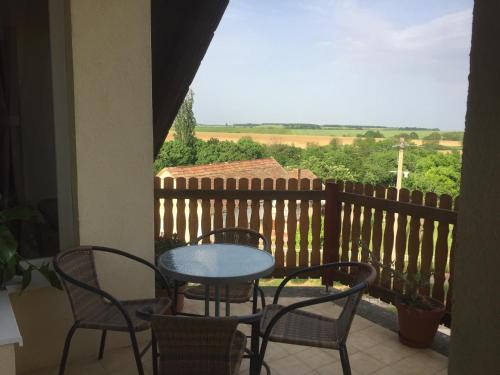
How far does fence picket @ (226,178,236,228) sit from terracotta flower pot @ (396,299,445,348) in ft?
6.38

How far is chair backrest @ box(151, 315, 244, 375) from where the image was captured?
1.58m

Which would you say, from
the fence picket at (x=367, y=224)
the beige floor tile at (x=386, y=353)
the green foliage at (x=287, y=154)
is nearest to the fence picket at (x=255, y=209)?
the fence picket at (x=367, y=224)

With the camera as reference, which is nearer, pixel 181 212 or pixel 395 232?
pixel 395 232

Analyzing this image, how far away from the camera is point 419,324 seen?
3.02m

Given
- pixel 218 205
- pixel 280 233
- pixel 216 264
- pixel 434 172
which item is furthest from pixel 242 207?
pixel 434 172

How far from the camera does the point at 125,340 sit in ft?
9.71

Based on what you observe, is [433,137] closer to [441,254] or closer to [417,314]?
[441,254]

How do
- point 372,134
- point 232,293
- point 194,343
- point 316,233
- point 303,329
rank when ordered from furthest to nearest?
point 372,134
point 316,233
point 232,293
point 303,329
point 194,343

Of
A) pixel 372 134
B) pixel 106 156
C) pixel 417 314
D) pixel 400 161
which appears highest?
pixel 372 134

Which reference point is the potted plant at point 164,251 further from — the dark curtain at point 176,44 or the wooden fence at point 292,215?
the dark curtain at point 176,44

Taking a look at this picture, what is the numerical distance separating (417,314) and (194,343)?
6.62 feet

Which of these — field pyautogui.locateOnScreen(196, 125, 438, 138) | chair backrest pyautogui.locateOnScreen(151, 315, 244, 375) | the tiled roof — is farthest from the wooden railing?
field pyautogui.locateOnScreen(196, 125, 438, 138)

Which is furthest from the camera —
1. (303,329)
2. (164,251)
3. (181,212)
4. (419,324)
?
(181,212)

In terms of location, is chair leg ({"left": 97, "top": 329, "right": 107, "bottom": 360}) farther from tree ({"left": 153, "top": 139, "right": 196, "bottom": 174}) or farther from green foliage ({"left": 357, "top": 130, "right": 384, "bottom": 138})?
green foliage ({"left": 357, "top": 130, "right": 384, "bottom": 138})
